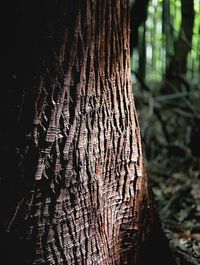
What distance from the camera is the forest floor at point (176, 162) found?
3.19 metres

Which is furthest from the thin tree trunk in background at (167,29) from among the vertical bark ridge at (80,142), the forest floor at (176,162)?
the vertical bark ridge at (80,142)

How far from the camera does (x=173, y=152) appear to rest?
181 inches

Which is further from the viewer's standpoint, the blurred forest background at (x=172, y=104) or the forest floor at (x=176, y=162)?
the blurred forest background at (x=172, y=104)

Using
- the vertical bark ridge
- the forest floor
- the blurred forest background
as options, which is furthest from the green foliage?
the vertical bark ridge

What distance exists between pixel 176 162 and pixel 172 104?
583 mm

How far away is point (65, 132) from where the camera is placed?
197cm

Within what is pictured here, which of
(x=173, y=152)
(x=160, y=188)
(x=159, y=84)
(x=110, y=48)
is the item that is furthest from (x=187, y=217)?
(x=159, y=84)

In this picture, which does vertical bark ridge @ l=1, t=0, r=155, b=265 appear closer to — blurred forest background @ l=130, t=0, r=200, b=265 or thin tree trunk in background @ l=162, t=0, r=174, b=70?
blurred forest background @ l=130, t=0, r=200, b=265

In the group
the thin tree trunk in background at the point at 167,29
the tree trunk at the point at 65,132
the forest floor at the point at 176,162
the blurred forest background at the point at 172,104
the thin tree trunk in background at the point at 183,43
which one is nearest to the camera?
the tree trunk at the point at 65,132

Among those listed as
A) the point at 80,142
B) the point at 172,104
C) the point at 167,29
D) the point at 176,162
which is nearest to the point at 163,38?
the point at 167,29

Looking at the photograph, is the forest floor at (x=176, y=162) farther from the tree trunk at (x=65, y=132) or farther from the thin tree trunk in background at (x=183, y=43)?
the tree trunk at (x=65, y=132)

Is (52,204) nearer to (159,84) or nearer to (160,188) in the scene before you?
(160,188)

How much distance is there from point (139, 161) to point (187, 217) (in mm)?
1369

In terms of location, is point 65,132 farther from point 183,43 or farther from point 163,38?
point 163,38
